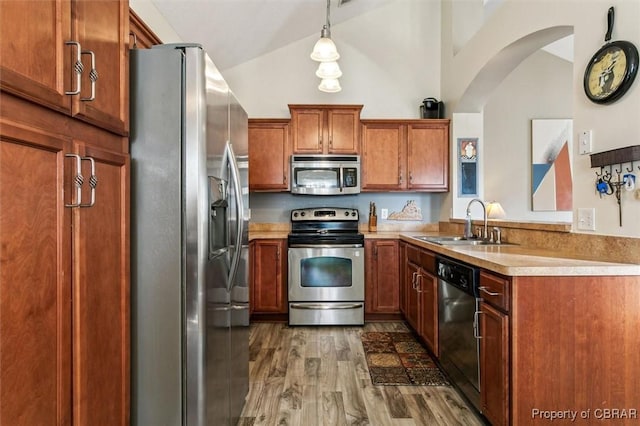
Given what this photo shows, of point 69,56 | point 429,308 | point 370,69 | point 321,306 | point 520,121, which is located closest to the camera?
point 69,56

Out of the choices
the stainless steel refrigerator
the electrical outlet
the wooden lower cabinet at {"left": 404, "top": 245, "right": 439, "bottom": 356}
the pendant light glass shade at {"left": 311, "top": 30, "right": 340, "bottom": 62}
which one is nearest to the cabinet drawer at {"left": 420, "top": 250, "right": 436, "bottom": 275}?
the wooden lower cabinet at {"left": 404, "top": 245, "right": 439, "bottom": 356}

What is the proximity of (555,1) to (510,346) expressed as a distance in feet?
6.82

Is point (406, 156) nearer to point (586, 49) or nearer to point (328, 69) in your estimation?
point (328, 69)

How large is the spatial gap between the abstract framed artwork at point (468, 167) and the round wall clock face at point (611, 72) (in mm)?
1966

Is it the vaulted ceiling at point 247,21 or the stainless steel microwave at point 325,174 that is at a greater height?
the vaulted ceiling at point 247,21

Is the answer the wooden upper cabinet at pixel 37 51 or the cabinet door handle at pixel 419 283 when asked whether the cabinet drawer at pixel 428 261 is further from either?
the wooden upper cabinet at pixel 37 51

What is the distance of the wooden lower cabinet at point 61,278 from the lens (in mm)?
800

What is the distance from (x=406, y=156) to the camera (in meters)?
4.02

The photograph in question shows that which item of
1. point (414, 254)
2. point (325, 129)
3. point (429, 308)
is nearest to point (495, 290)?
point (429, 308)

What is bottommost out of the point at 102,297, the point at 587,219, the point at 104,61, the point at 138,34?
the point at 102,297

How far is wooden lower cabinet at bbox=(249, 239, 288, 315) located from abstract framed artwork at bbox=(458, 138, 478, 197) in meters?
2.00

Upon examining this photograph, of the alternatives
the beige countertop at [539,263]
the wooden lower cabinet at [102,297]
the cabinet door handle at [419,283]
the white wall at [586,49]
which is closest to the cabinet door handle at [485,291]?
the beige countertop at [539,263]

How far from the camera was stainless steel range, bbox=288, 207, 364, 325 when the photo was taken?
3633mm

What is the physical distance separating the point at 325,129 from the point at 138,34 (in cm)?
241
